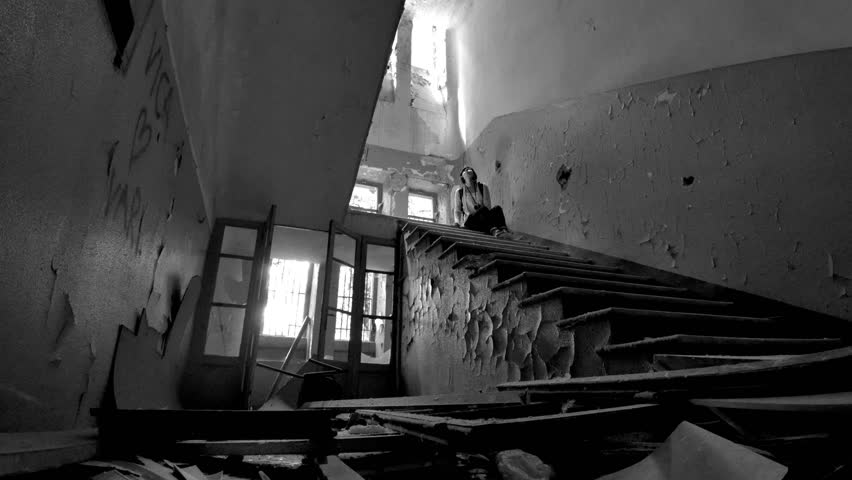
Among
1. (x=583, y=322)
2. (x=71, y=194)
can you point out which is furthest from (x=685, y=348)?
(x=71, y=194)

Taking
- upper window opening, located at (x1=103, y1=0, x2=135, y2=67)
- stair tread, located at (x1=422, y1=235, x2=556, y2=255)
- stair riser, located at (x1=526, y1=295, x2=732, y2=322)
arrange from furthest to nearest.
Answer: stair tread, located at (x1=422, y1=235, x2=556, y2=255), stair riser, located at (x1=526, y1=295, x2=732, y2=322), upper window opening, located at (x1=103, y1=0, x2=135, y2=67)

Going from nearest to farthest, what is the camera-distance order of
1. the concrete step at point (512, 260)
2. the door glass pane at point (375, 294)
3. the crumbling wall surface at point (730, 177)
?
1. the crumbling wall surface at point (730, 177)
2. the concrete step at point (512, 260)
3. the door glass pane at point (375, 294)

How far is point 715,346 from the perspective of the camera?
6.24ft

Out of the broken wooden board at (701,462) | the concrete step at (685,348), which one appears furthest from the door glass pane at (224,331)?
the broken wooden board at (701,462)

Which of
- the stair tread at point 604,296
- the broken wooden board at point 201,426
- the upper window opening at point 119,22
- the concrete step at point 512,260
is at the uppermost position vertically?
the upper window opening at point 119,22

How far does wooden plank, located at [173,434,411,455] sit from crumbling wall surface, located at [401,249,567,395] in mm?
1031

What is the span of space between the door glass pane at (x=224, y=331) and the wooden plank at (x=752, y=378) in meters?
5.25

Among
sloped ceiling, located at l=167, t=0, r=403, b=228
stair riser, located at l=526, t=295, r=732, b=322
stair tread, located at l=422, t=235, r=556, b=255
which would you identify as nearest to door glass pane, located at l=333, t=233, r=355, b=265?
sloped ceiling, located at l=167, t=0, r=403, b=228

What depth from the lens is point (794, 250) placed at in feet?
8.94

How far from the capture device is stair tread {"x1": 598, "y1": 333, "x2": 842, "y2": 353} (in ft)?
5.80

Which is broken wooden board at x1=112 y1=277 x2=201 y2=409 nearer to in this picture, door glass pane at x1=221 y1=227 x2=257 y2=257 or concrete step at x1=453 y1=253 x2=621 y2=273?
door glass pane at x1=221 y1=227 x2=257 y2=257

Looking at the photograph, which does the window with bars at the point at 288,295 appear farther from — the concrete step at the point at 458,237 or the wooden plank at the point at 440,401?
the wooden plank at the point at 440,401

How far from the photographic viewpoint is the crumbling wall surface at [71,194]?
3.76 feet

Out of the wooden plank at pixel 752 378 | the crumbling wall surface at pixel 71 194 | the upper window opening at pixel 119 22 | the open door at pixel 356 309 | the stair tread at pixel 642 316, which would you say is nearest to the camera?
the wooden plank at pixel 752 378
